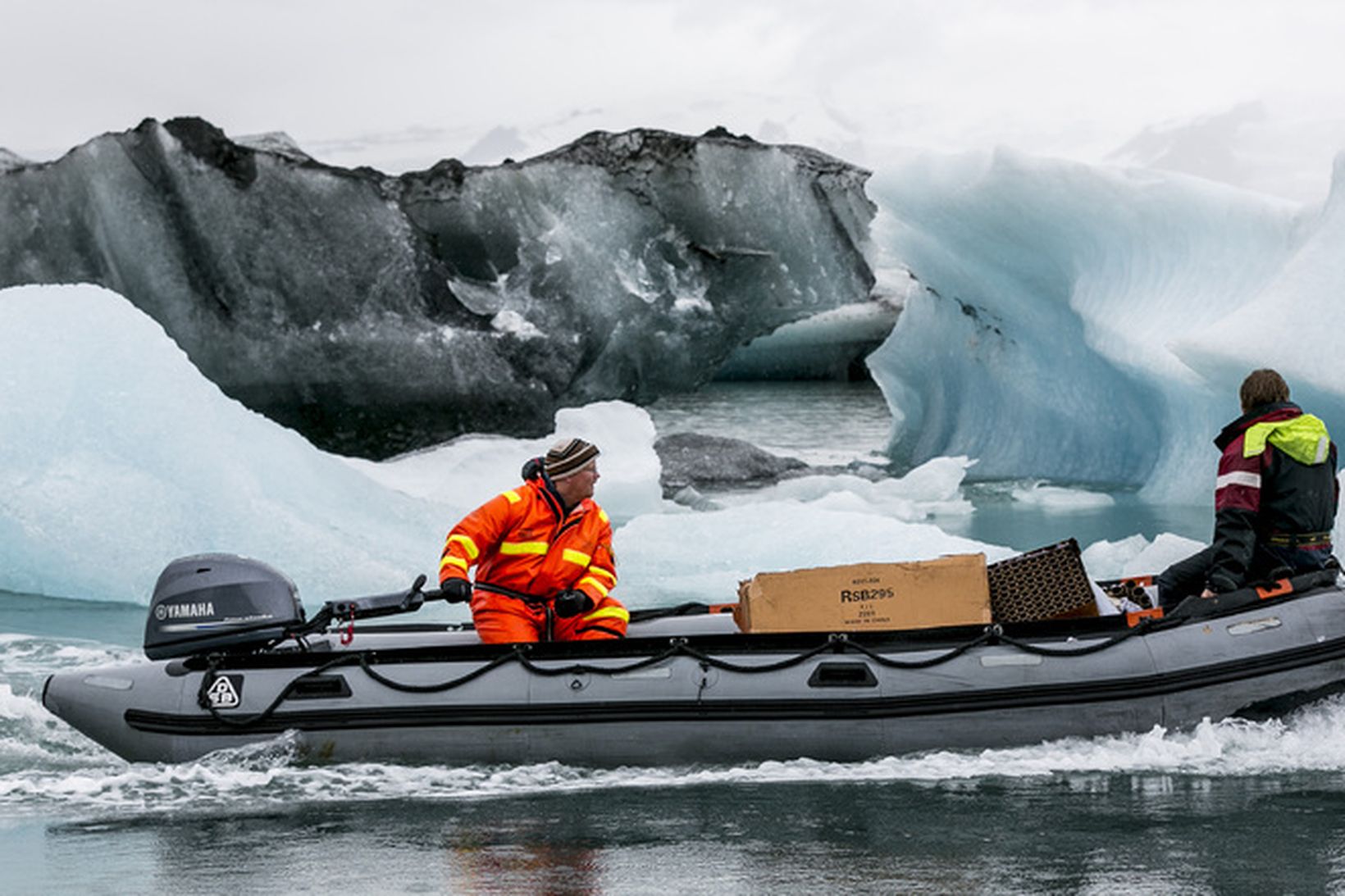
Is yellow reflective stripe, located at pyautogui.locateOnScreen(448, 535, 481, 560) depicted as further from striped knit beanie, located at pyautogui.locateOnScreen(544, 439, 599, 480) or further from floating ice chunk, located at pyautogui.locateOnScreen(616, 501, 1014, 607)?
floating ice chunk, located at pyautogui.locateOnScreen(616, 501, 1014, 607)

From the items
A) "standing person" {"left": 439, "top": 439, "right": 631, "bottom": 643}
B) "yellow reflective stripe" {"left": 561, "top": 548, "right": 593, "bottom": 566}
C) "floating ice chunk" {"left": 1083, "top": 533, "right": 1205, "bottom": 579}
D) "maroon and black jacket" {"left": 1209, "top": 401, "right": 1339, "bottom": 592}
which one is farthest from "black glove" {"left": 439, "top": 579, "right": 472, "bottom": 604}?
"floating ice chunk" {"left": 1083, "top": 533, "right": 1205, "bottom": 579}

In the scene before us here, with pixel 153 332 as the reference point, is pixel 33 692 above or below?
below

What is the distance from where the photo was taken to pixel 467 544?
5.96 metres

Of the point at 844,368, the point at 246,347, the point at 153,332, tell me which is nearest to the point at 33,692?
the point at 153,332

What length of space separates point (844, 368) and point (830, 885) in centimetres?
2862

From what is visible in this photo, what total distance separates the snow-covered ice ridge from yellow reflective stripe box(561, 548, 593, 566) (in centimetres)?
643

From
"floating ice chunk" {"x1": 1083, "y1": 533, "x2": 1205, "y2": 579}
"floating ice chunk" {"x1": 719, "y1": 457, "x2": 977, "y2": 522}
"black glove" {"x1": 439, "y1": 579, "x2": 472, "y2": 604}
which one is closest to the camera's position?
"black glove" {"x1": 439, "y1": 579, "x2": 472, "y2": 604}

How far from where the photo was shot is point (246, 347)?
740 inches

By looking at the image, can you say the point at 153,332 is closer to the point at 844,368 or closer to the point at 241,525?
the point at 241,525

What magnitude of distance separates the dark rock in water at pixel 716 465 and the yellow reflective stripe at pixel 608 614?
13.0 m

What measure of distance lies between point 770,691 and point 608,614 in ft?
2.51

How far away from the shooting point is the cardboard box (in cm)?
615

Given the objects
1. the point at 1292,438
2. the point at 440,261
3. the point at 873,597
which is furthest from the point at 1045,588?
the point at 440,261

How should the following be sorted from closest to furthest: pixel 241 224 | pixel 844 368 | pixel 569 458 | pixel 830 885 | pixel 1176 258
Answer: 1. pixel 830 885
2. pixel 569 458
3. pixel 1176 258
4. pixel 241 224
5. pixel 844 368
